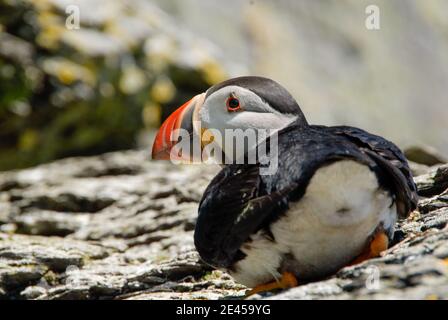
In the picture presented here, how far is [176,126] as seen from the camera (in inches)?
275

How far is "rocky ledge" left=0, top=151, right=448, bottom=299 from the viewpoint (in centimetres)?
532

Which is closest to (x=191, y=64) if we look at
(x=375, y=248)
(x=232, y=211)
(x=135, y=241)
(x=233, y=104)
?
(x=135, y=241)

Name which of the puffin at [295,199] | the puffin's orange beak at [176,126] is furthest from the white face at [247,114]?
the puffin's orange beak at [176,126]

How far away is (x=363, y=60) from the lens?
1989 centimetres

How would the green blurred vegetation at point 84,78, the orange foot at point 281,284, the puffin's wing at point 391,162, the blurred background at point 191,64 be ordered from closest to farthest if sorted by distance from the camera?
the puffin's wing at point 391,162 < the orange foot at point 281,284 < the green blurred vegetation at point 84,78 < the blurred background at point 191,64

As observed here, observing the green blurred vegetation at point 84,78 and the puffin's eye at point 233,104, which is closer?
the puffin's eye at point 233,104

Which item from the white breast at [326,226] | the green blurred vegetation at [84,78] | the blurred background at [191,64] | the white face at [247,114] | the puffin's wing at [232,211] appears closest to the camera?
the white breast at [326,226]

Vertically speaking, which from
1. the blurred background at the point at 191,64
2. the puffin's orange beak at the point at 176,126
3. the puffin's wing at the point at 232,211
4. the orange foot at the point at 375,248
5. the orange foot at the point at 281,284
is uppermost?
the blurred background at the point at 191,64

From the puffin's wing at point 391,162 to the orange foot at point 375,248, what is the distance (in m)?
0.26

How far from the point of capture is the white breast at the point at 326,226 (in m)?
5.31

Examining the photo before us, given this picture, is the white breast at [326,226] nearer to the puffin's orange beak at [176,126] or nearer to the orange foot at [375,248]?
the orange foot at [375,248]

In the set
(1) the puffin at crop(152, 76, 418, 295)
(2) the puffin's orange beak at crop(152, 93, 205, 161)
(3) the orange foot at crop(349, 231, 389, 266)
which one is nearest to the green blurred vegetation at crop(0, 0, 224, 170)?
(2) the puffin's orange beak at crop(152, 93, 205, 161)

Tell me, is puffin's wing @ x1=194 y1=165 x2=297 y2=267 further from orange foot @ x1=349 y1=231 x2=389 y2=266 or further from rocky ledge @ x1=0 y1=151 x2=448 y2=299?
orange foot @ x1=349 y1=231 x2=389 y2=266

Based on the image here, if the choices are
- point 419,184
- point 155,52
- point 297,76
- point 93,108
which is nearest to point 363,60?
point 297,76
